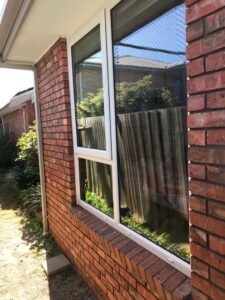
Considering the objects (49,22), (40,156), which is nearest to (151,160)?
(49,22)

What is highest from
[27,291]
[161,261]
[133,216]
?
[133,216]

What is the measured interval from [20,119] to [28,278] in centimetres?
839

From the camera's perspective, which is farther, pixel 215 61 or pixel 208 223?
pixel 208 223

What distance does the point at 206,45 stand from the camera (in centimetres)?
131

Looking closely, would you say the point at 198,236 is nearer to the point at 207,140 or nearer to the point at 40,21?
the point at 207,140

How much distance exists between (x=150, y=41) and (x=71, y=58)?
1409 millimetres

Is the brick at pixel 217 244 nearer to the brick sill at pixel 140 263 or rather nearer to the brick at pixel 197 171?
the brick at pixel 197 171

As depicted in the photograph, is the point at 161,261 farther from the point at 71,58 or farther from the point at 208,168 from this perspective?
the point at 71,58

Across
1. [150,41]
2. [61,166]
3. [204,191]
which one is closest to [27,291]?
[61,166]

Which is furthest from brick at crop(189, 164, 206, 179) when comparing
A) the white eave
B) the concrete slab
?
the concrete slab

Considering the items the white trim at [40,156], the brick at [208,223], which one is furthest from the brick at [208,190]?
the white trim at [40,156]

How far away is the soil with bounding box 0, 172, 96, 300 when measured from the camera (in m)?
2.97

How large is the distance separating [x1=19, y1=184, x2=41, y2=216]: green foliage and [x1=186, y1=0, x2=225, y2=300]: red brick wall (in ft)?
13.5

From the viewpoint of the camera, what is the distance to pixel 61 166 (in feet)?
11.6
